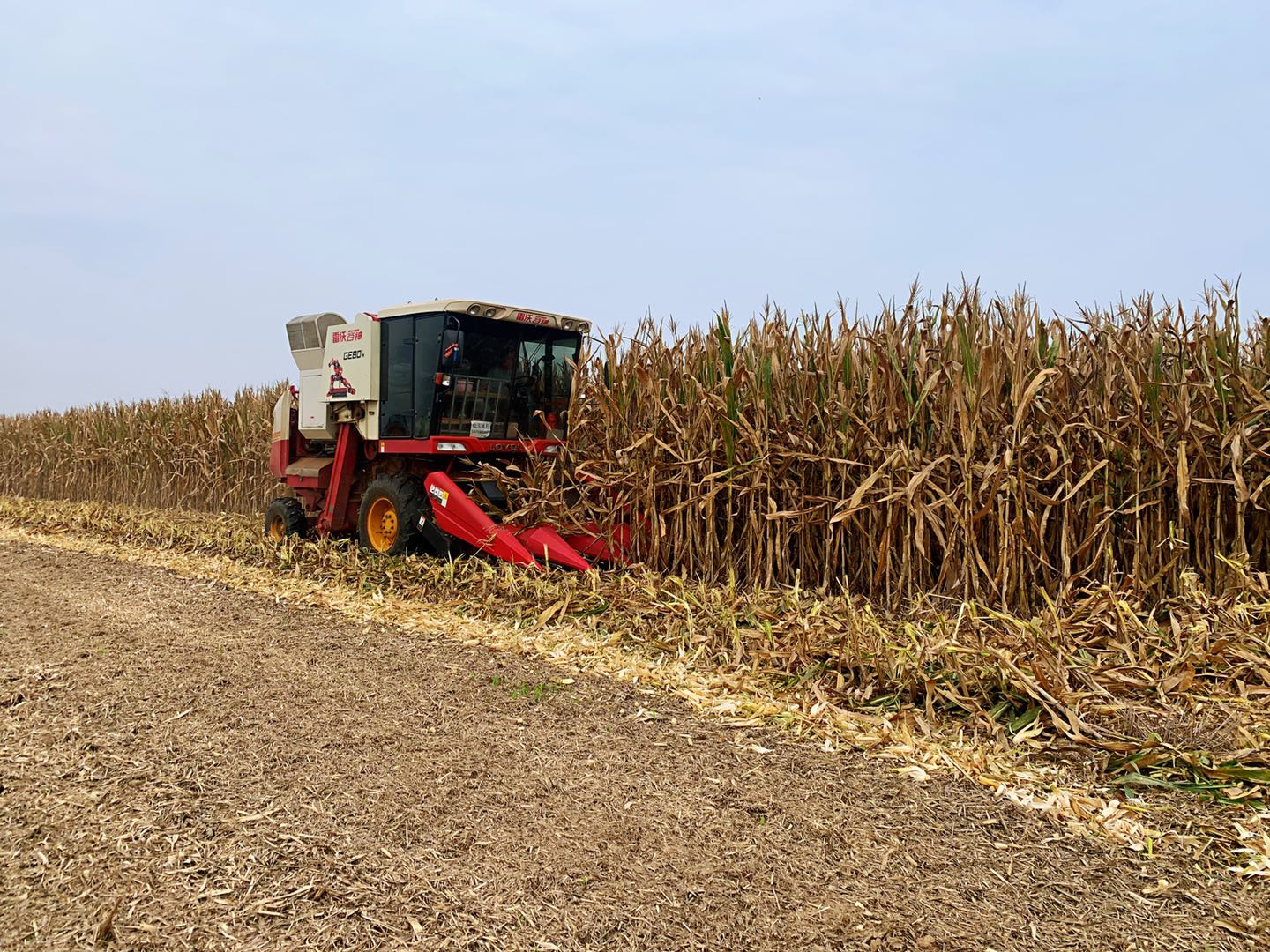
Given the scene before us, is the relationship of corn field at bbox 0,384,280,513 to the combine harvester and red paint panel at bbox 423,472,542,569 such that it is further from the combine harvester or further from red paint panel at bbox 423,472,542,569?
red paint panel at bbox 423,472,542,569

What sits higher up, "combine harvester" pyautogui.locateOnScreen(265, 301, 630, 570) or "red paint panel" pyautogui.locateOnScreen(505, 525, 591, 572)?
"combine harvester" pyautogui.locateOnScreen(265, 301, 630, 570)

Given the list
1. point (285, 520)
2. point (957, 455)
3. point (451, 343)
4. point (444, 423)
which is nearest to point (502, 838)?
point (957, 455)

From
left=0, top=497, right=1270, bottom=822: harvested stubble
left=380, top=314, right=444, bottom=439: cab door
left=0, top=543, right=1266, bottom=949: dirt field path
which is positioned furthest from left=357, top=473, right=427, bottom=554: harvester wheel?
left=0, top=543, right=1266, bottom=949: dirt field path

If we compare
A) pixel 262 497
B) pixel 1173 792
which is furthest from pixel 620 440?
pixel 262 497

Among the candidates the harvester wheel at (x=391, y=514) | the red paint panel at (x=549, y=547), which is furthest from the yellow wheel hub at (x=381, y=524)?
the red paint panel at (x=549, y=547)

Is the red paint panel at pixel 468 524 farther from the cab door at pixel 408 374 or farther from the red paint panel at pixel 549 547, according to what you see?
the cab door at pixel 408 374

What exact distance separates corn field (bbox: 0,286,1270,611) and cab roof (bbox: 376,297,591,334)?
143 centimetres

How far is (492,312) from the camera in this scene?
750 centimetres

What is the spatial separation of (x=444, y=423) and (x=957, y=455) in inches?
167

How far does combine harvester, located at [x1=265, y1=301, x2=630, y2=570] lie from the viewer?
6961 millimetres

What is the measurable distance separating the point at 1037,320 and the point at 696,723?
3403 millimetres

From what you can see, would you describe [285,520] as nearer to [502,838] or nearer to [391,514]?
[391,514]

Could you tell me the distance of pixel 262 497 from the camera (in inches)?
514

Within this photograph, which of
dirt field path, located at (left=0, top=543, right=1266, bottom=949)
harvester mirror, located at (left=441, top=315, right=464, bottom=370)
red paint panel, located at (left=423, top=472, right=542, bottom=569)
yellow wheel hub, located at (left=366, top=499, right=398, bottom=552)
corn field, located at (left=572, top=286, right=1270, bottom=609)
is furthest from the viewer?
yellow wheel hub, located at (left=366, top=499, right=398, bottom=552)
